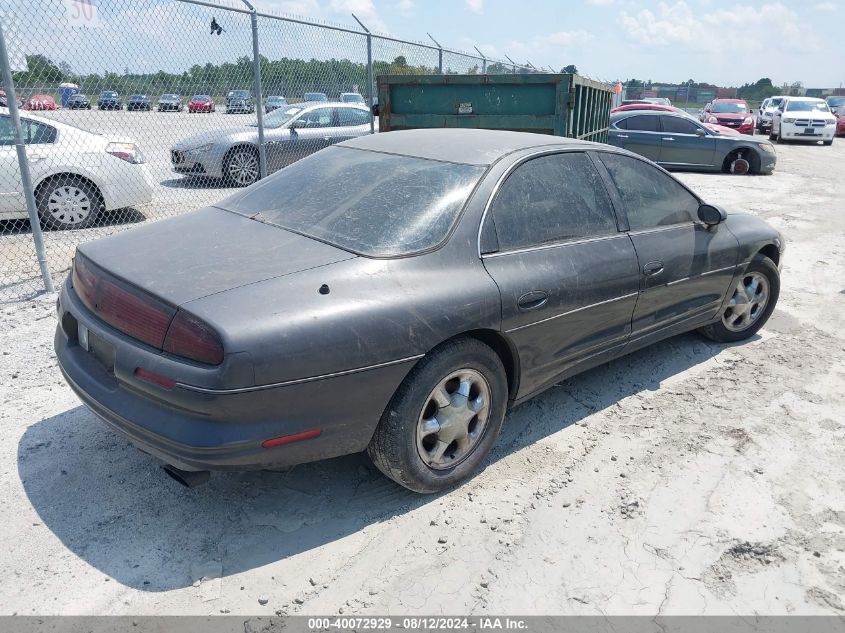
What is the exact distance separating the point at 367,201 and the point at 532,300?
95 cm

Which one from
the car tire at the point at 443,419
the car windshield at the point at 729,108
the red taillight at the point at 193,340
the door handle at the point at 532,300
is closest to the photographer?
the red taillight at the point at 193,340

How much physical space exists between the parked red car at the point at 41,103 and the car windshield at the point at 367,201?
159 inches

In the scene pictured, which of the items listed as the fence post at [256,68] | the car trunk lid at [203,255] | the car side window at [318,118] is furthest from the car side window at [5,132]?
the car trunk lid at [203,255]

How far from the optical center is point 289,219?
132 inches

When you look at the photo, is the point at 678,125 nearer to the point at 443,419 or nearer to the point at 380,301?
the point at 443,419

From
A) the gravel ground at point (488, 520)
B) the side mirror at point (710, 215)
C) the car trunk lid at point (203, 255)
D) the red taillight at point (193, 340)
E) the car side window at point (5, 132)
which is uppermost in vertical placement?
the car side window at point (5, 132)

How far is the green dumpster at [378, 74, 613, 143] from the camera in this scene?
7.20 metres

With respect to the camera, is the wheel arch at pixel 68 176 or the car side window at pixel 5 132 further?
the wheel arch at pixel 68 176

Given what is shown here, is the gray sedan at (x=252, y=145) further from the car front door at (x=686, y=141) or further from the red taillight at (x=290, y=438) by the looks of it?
the red taillight at (x=290, y=438)

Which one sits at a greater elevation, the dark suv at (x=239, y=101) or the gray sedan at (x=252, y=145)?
the dark suv at (x=239, y=101)

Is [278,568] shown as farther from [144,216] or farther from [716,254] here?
[144,216]

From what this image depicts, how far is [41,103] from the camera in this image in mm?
6902

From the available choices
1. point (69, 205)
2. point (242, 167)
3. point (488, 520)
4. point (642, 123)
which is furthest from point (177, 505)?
point (642, 123)

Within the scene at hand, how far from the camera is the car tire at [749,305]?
5051mm
